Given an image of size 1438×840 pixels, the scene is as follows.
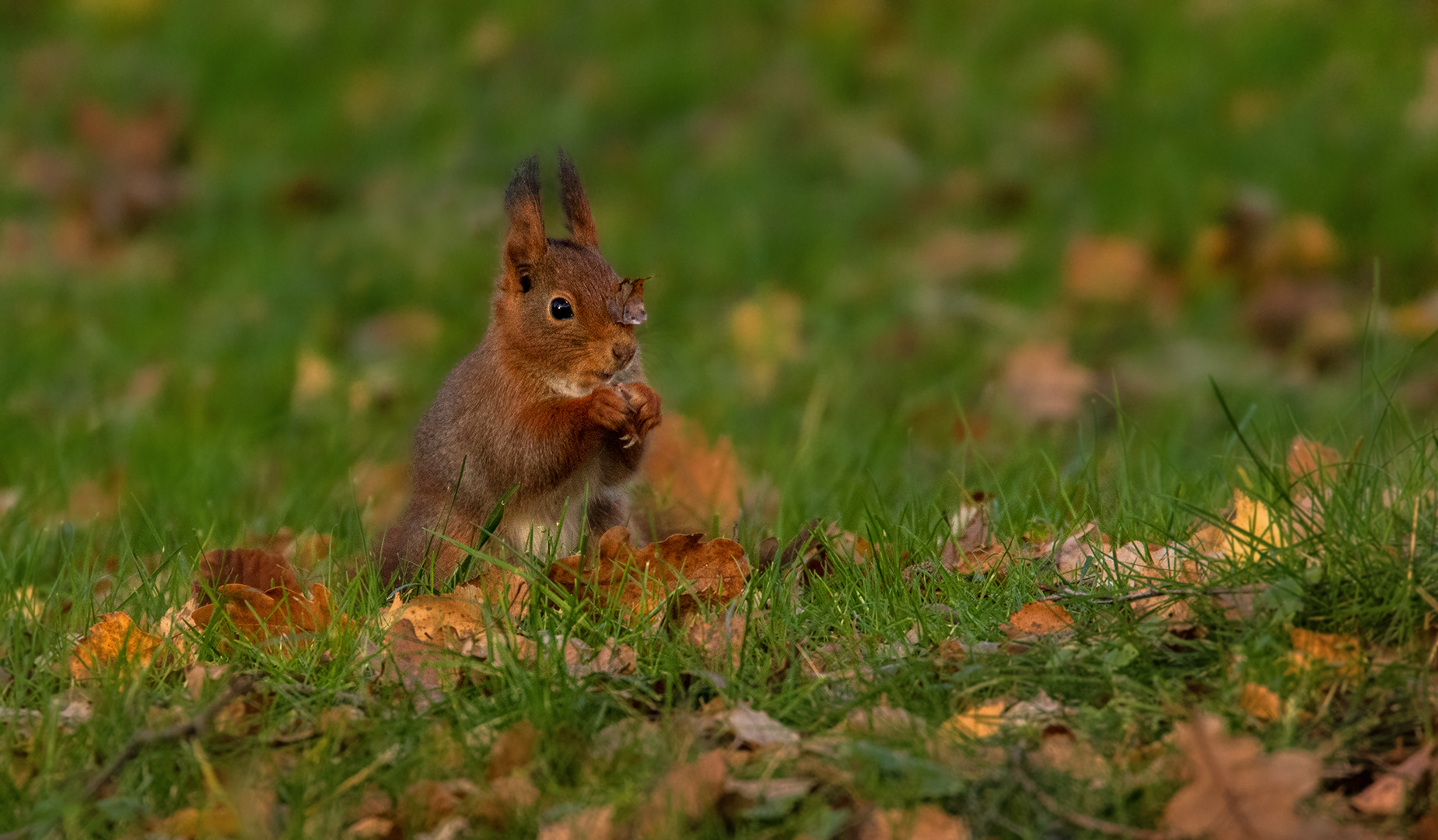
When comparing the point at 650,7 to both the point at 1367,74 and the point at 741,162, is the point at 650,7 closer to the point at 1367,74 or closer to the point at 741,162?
the point at 741,162

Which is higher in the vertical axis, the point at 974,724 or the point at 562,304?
the point at 562,304

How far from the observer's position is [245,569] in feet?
10.9

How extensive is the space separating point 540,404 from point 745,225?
13.5ft

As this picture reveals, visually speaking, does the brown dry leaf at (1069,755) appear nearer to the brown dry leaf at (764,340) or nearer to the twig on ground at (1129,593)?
the twig on ground at (1129,593)

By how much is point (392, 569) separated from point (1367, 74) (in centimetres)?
593

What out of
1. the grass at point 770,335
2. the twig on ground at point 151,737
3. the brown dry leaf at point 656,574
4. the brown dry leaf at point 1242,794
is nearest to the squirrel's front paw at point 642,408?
the brown dry leaf at point 656,574

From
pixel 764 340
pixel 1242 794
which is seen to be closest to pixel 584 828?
pixel 1242 794

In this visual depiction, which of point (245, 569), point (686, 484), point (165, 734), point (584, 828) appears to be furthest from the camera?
point (686, 484)

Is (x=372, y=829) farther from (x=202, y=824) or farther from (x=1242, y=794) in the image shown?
(x=1242, y=794)

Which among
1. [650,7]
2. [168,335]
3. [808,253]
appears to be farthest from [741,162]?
[168,335]

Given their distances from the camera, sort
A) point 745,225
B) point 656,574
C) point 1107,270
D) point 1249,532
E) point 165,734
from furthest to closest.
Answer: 1. point 745,225
2. point 1107,270
3. point 656,574
4. point 1249,532
5. point 165,734

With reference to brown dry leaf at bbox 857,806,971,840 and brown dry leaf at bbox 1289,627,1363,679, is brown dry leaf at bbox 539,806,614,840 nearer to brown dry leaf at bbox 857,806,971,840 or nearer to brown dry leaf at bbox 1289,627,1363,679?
brown dry leaf at bbox 857,806,971,840

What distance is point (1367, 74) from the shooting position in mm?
7668

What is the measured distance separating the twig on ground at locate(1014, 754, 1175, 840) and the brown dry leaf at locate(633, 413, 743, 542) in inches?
70.2
